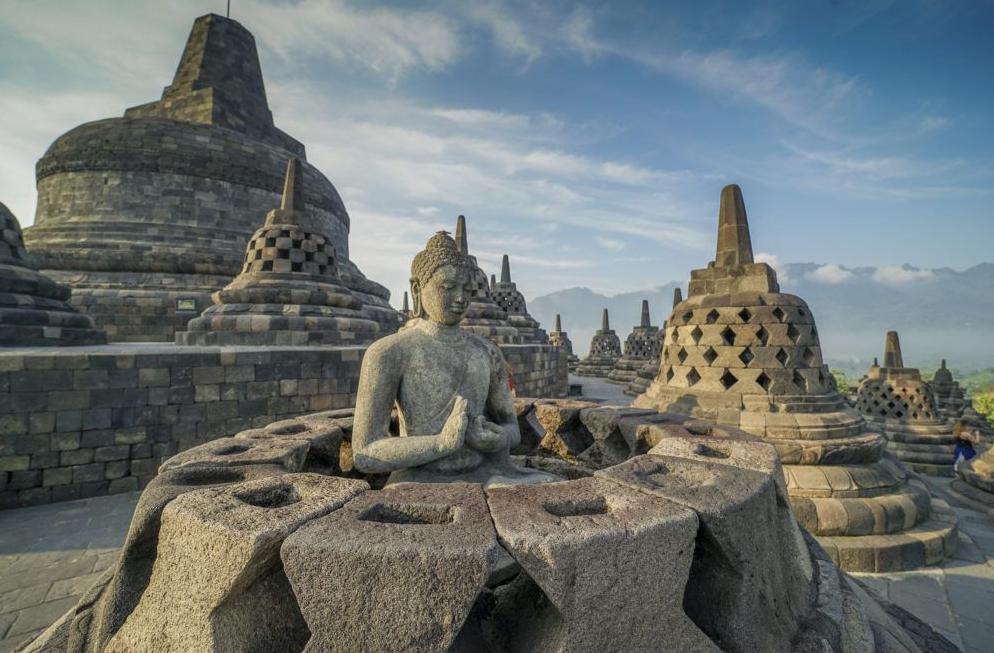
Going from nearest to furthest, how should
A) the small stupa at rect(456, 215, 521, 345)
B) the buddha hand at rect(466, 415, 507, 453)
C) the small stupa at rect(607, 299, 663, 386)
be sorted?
the buddha hand at rect(466, 415, 507, 453), the small stupa at rect(456, 215, 521, 345), the small stupa at rect(607, 299, 663, 386)

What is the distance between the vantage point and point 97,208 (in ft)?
44.9

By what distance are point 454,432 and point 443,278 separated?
0.82 meters

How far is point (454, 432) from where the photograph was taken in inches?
81.4

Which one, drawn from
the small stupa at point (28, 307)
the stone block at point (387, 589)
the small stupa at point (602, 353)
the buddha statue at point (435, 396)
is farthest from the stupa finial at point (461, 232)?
the small stupa at point (602, 353)

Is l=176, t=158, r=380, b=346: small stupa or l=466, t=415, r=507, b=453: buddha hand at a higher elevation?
l=176, t=158, r=380, b=346: small stupa

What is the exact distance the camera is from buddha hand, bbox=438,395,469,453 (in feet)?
6.75

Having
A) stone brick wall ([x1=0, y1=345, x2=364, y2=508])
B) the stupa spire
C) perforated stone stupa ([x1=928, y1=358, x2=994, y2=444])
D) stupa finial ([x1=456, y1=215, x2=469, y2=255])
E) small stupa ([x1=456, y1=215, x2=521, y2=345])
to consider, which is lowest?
perforated stone stupa ([x1=928, y1=358, x2=994, y2=444])

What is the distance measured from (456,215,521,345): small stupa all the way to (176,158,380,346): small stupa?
3.69 meters

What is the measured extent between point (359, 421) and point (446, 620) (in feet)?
3.98

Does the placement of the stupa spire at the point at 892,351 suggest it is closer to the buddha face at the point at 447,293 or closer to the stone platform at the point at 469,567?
the stone platform at the point at 469,567

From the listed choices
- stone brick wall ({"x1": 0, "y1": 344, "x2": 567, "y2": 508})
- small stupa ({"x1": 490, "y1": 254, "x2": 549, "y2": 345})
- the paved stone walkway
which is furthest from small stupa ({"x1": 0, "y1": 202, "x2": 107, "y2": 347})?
small stupa ({"x1": 490, "y1": 254, "x2": 549, "y2": 345})

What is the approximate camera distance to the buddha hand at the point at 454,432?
2.06m

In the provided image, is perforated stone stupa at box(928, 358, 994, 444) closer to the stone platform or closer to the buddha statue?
the stone platform

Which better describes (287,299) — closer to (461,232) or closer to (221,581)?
(461,232)
